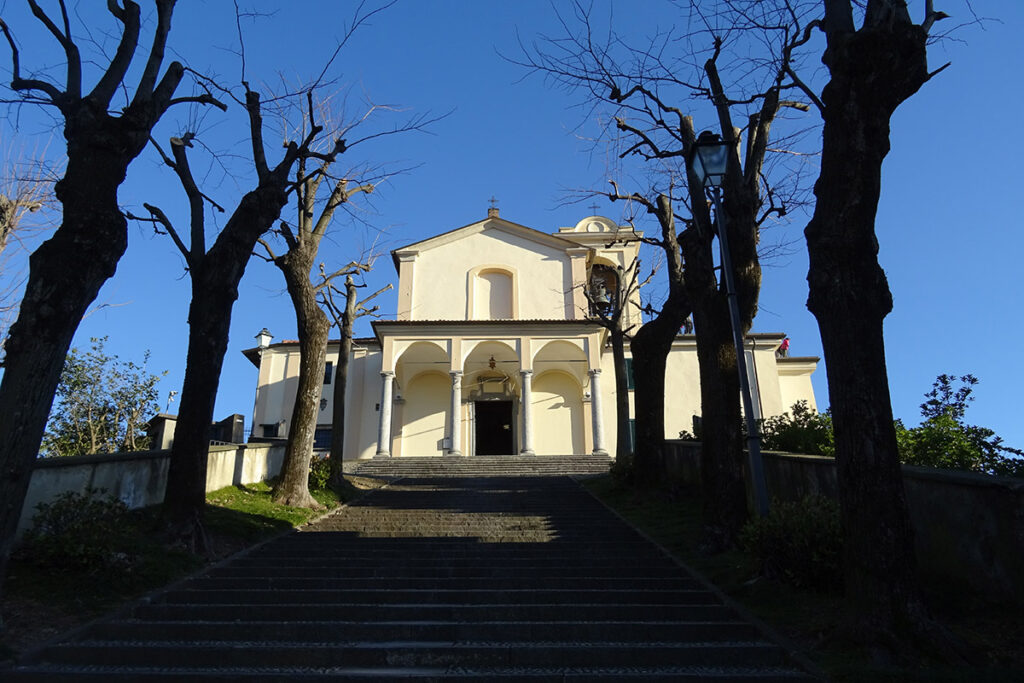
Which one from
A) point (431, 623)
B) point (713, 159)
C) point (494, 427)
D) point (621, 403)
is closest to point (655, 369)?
point (621, 403)

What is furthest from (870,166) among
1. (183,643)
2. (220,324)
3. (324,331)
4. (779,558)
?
(324,331)

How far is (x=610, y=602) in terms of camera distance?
6.05 metres

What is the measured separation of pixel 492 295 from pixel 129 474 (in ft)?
63.3

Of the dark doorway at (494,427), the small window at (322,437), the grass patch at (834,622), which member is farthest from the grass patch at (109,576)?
the dark doorway at (494,427)

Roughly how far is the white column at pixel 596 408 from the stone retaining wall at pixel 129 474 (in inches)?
457

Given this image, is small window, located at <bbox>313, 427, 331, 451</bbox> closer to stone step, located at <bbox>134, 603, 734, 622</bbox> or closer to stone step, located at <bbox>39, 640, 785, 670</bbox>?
stone step, located at <bbox>134, 603, 734, 622</bbox>

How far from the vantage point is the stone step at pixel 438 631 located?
5.07 metres

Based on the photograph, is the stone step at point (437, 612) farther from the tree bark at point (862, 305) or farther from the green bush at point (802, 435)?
the green bush at point (802, 435)

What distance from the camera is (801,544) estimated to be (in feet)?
18.9

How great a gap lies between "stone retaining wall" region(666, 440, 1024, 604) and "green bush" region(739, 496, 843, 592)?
27.2 inches

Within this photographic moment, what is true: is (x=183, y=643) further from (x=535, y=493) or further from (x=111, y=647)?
(x=535, y=493)

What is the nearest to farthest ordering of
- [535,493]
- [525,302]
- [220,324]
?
1. [220,324]
2. [535,493]
3. [525,302]

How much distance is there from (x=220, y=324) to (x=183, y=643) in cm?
456

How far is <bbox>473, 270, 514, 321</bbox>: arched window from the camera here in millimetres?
26938
